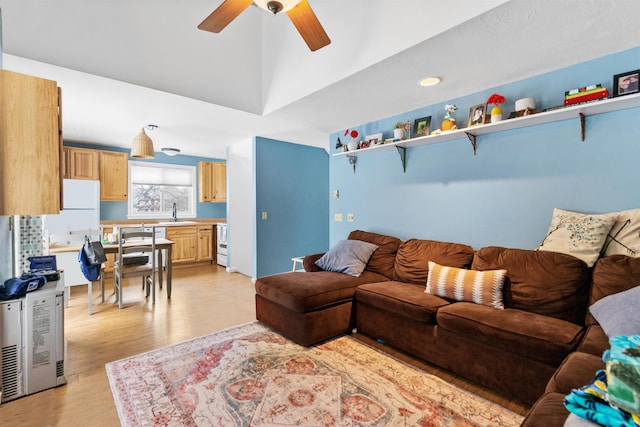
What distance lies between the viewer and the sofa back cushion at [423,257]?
2.66m

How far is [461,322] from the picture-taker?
206cm

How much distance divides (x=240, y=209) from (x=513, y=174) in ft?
13.8

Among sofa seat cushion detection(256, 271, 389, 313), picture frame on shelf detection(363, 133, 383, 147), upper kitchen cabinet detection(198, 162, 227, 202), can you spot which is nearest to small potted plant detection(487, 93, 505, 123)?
picture frame on shelf detection(363, 133, 383, 147)

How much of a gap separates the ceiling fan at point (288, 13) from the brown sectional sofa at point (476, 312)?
1955mm

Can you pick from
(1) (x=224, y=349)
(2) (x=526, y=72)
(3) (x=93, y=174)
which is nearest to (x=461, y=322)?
(1) (x=224, y=349)

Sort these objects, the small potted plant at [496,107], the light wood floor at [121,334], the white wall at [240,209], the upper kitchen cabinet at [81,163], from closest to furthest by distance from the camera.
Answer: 1. the light wood floor at [121,334]
2. the small potted plant at [496,107]
3. the upper kitchen cabinet at [81,163]
4. the white wall at [240,209]

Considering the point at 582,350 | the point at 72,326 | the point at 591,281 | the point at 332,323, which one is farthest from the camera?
the point at 72,326

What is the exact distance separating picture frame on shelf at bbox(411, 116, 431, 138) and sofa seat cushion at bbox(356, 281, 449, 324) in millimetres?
1533

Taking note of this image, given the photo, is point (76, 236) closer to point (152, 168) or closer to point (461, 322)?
point (152, 168)

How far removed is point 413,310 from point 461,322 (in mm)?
361

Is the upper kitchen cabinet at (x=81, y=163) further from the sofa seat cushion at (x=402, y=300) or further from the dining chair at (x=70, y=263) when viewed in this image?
the sofa seat cushion at (x=402, y=300)

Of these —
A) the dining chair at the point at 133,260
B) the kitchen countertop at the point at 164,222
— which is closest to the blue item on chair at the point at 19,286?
the dining chair at the point at 133,260

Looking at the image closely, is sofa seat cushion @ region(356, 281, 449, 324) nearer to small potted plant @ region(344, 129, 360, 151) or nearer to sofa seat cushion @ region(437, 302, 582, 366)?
sofa seat cushion @ region(437, 302, 582, 366)

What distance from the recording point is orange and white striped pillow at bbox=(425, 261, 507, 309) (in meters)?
2.22
